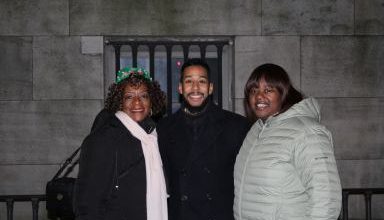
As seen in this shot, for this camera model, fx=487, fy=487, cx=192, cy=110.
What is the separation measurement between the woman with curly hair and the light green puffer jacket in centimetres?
69

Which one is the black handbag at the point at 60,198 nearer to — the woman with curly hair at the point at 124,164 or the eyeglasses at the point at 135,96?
the woman with curly hair at the point at 124,164

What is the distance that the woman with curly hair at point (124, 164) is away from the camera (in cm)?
359

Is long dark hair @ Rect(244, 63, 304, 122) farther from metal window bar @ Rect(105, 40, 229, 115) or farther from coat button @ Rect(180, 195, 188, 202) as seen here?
metal window bar @ Rect(105, 40, 229, 115)

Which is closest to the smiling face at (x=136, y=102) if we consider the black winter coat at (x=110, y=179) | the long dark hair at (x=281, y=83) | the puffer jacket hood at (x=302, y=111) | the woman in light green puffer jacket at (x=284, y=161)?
the black winter coat at (x=110, y=179)

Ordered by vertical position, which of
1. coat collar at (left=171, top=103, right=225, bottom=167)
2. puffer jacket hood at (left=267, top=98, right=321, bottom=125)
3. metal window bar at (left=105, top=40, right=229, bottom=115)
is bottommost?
coat collar at (left=171, top=103, right=225, bottom=167)

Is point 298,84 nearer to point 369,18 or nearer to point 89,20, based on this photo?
point 369,18

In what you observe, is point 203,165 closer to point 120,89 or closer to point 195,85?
point 195,85

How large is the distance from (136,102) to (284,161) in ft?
4.29

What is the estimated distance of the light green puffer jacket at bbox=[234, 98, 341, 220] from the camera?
3096mm

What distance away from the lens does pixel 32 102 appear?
7098 millimetres

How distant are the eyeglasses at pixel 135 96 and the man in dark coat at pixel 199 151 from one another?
0.36 meters

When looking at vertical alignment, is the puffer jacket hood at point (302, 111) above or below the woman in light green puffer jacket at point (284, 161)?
above

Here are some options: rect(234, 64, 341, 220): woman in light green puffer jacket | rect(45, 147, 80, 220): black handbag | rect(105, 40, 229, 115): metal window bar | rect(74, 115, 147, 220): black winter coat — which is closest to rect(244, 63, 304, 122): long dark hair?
rect(234, 64, 341, 220): woman in light green puffer jacket

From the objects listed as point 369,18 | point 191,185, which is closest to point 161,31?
point 369,18
